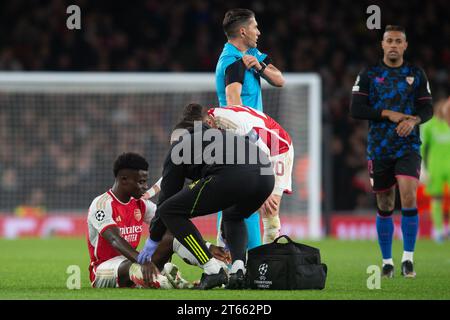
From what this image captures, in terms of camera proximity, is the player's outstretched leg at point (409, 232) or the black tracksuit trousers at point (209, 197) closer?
the black tracksuit trousers at point (209, 197)

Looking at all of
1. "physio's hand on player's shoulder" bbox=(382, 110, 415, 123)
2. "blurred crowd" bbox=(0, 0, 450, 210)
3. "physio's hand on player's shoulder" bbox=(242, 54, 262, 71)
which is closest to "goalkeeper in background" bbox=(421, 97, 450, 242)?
"blurred crowd" bbox=(0, 0, 450, 210)

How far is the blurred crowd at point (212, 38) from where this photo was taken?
19.4m

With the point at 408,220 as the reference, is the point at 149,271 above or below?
below

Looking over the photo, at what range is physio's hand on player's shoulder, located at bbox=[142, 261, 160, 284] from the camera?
7.05 m

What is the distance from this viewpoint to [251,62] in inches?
303

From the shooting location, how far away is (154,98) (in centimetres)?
1703

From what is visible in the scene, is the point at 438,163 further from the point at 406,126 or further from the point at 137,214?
the point at 137,214

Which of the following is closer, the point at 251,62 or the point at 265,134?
the point at 265,134

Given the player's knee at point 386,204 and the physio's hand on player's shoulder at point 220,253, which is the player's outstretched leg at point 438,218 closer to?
the player's knee at point 386,204

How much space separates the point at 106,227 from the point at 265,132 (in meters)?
1.34

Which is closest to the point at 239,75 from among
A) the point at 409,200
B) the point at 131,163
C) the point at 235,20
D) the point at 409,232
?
the point at 235,20

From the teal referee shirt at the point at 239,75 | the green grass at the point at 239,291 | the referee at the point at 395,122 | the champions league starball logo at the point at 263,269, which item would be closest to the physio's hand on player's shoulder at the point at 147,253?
the green grass at the point at 239,291

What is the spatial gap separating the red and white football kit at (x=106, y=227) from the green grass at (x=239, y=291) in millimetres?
166

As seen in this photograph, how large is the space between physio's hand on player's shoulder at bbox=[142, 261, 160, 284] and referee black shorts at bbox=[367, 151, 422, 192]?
2.62 metres
